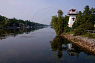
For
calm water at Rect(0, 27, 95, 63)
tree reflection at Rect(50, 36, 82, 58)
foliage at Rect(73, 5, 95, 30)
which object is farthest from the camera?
foliage at Rect(73, 5, 95, 30)

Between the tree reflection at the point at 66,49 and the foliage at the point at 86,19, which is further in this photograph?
the foliage at the point at 86,19

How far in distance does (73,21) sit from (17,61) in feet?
142

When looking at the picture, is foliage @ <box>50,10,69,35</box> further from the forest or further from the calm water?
the calm water

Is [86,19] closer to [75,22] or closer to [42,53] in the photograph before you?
[75,22]

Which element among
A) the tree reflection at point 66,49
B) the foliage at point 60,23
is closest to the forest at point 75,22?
the foliage at point 60,23

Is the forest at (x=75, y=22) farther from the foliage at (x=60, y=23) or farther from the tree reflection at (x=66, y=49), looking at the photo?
the tree reflection at (x=66, y=49)

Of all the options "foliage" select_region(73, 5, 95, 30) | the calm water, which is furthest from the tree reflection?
"foliage" select_region(73, 5, 95, 30)

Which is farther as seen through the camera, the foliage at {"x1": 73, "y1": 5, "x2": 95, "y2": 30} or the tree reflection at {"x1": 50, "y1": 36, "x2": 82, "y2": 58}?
the foliage at {"x1": 73, "y1": 5, "x2": 95, "y2": 30}

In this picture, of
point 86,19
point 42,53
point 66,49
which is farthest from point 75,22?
point 42,53

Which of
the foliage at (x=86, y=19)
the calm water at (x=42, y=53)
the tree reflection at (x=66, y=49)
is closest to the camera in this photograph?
the calm water at (x=42, y=53)

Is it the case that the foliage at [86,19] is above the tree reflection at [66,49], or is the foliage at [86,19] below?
above

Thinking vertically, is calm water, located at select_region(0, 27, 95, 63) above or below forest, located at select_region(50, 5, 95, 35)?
below

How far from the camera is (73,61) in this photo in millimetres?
15062

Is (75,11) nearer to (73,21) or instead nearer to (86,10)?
(73,21)
